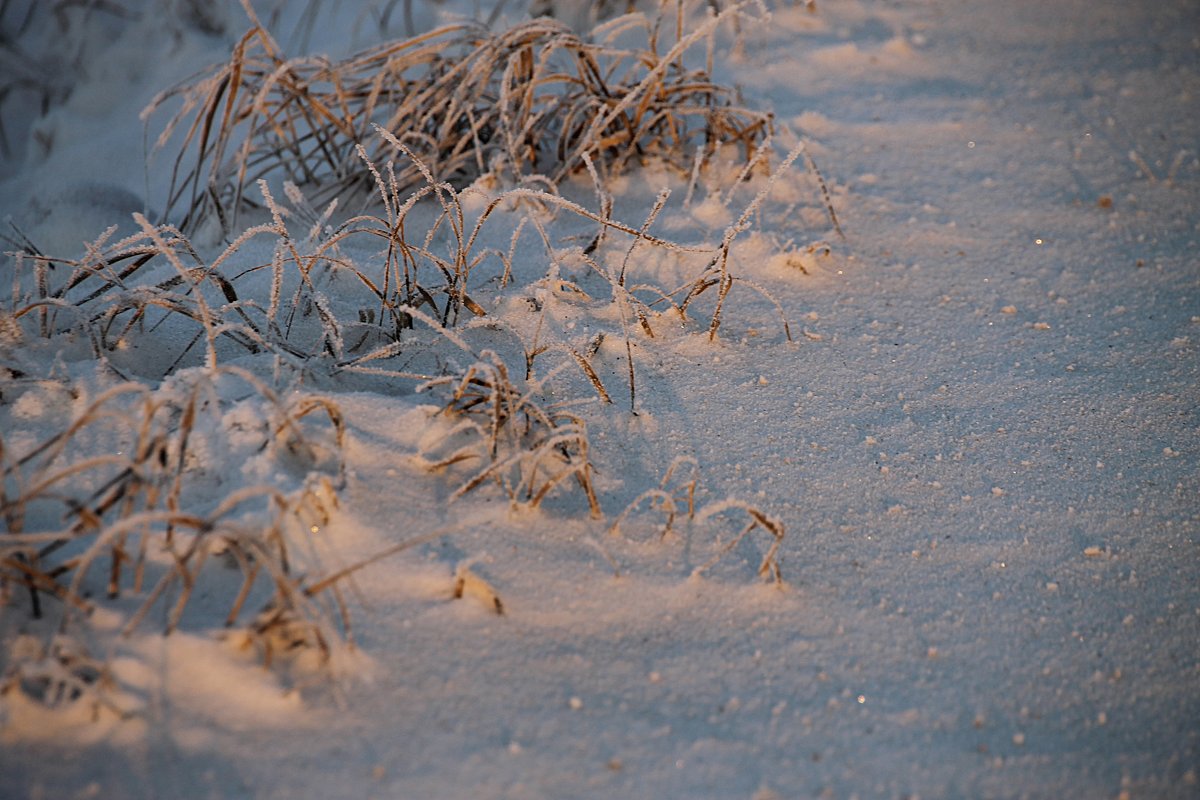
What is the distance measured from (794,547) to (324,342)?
833mm

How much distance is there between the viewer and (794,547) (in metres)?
1.28

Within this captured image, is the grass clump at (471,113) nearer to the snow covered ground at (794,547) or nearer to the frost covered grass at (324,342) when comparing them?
the frost covered grass at (324,342)

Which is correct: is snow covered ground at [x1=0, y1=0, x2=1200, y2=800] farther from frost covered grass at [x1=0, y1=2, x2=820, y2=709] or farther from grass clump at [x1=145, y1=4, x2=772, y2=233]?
grass clump at [x1=145, y1=4, x2=772, y2=233]

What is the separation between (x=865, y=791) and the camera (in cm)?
100

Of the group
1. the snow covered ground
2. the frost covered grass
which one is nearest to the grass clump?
the frost covered grass

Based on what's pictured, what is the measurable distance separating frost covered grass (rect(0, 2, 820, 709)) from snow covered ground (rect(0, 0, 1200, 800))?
19mm

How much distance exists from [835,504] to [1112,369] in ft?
2.25

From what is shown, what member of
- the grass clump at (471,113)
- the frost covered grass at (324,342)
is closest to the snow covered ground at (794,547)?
the frost covered grass at (324,342)

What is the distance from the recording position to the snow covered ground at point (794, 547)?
100 cm

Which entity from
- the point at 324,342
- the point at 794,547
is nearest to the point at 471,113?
the point at 324,342

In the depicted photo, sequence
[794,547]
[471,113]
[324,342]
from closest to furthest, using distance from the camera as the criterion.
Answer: [794,547] → [324,342] → [471,113]

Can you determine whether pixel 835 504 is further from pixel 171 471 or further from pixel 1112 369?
pixel 171 471

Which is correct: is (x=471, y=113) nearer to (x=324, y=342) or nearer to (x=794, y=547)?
(x=324, y=342)

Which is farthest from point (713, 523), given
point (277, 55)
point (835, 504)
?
point (277, 55)
